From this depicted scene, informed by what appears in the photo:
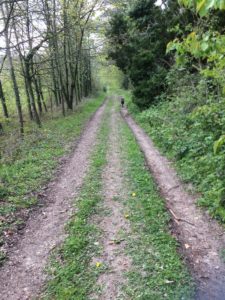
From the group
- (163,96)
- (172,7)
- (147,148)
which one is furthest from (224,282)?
(172,7)

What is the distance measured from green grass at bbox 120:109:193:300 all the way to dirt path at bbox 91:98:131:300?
0.15 meters

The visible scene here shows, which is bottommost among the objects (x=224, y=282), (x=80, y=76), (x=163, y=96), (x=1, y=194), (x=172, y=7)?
(x=224, y=282)

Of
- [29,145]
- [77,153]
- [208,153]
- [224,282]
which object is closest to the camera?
[224,282]

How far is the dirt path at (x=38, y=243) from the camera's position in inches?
169

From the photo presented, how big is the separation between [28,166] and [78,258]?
5.21 m

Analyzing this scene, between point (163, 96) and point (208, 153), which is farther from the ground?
point (163, 96)

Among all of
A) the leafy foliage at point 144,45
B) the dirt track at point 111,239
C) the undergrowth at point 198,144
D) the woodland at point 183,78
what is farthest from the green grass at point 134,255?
the leafy foliage at point 144,45

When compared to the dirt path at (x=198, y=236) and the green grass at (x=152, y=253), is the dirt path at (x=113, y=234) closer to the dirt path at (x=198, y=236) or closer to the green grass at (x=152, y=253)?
the green grass at (x=152, y=253)

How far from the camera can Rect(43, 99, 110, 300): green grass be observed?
4086mm

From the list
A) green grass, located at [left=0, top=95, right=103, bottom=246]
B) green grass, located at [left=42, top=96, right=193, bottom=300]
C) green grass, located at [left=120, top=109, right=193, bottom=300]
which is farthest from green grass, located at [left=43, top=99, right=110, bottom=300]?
green grass, located at [left=0, top=95, right=103, bottom=246]

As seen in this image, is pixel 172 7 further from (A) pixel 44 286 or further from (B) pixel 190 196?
(A) pixel 44 286

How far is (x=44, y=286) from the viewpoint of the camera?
423 centimetres

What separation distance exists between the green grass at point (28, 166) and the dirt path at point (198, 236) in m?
3.34

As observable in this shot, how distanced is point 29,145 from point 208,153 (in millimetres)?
7479
